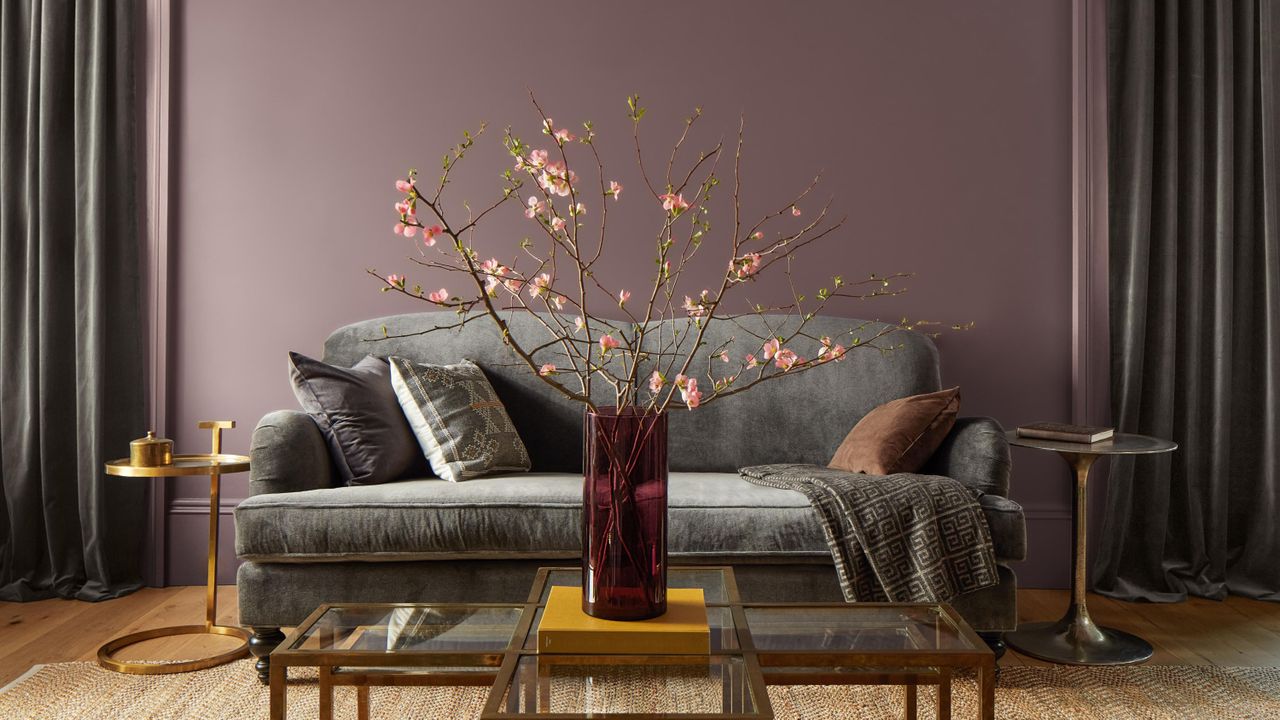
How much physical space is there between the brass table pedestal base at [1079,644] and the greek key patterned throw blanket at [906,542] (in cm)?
45

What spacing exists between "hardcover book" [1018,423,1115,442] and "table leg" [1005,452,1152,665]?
5 centimetres

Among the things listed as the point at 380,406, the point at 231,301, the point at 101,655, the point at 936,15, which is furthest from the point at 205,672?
the point at 936,15

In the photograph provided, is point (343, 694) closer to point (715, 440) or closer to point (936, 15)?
point (715, 440)

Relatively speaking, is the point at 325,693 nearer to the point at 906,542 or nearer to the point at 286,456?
the point at 286,456

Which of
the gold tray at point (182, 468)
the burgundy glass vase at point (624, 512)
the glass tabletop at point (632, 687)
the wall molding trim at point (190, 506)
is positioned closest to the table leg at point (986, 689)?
the glass tabletop at point (632, 687)

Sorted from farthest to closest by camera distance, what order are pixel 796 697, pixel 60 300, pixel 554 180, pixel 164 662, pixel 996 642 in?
pixel 60 300 < pixel 164 662 < pixel 996 642 < pixel 796 697 < pixel 554 180

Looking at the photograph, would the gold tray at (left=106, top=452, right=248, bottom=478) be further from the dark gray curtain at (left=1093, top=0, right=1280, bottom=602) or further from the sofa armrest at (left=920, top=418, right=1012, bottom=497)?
the dark gray curtain at (left=1093, top=0, right=1280, bottom=602)

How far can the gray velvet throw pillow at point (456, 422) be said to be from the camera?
2.68 metres

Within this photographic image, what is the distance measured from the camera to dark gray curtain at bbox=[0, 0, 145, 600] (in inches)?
124

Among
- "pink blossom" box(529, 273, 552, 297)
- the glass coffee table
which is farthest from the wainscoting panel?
"pink blossom" box(529, 273, 552, 297)

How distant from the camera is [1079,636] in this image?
2639 millimetres

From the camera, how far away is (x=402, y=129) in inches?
132

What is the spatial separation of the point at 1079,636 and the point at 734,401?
1201 mm

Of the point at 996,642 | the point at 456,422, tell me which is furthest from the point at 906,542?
the point at 456,422
